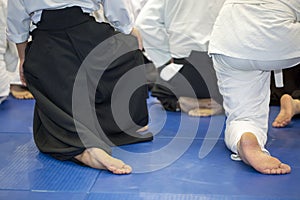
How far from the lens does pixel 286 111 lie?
8.46 feet

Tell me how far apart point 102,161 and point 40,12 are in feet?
2.30

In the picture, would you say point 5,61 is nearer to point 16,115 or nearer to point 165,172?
point 16,115

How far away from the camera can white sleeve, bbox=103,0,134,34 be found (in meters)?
2.30

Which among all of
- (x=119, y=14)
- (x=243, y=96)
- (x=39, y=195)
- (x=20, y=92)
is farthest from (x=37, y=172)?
(x=20, y=92)

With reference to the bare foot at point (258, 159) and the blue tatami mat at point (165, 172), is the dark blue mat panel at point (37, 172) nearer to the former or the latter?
the blue tatami mat at point (165, 172)

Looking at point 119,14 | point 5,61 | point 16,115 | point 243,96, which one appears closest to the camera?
point 243,96

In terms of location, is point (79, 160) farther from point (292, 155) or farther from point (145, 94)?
point (292, 155)

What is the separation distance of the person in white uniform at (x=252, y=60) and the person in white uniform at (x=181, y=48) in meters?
0.53

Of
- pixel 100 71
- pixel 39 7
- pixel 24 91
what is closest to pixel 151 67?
pixel 24 91

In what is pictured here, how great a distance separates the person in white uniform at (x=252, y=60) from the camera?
6.50 ft

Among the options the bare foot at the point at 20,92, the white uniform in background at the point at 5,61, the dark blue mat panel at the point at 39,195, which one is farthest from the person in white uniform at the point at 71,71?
the bare foot at the point at 20,92

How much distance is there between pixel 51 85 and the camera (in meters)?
2.19

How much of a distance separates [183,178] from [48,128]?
2.12 feet

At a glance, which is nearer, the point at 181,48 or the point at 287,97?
the point at 287,97
